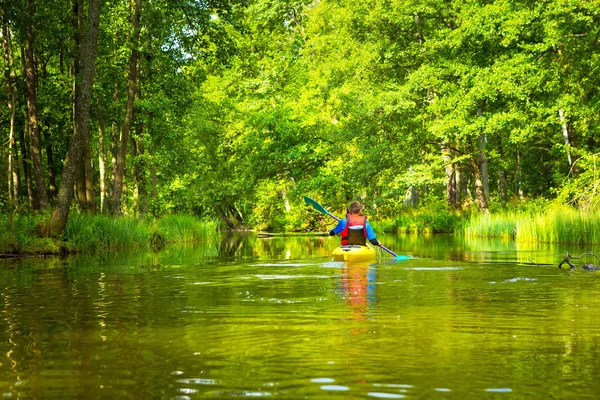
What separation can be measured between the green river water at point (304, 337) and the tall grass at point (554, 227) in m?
10.3

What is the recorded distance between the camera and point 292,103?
44.4 m

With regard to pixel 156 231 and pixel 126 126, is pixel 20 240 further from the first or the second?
pixel 156 231

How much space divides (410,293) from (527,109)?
21137 millimetres

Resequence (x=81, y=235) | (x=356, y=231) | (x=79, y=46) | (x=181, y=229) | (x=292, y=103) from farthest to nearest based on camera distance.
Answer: (x=292, y=103)
(x=181, y=229)
(x=79, y=46)
(x=81, y=235)
(x=356, y=231)

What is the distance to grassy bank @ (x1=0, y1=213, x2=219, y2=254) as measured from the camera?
61.4 ft

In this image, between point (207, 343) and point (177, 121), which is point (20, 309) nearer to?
point (207, 343)

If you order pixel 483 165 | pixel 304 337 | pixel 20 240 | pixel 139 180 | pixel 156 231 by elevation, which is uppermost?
pixel 483 165

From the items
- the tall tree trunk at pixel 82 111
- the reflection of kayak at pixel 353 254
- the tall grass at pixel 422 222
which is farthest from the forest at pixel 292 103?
the reflection of kayak at pixel 353 254

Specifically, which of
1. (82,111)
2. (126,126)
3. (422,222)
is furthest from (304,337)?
(422,222)

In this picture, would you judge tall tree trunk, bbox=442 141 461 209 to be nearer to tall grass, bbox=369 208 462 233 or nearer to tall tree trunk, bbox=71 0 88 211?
tall grass, bbox=369 208 462 233

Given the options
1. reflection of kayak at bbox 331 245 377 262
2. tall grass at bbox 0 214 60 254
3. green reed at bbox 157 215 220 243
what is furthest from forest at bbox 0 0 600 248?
reflection of kayak at bbox 331 245 377 262

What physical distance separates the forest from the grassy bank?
375 millimetres

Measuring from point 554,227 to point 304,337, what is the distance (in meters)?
18.6

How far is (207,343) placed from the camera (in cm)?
618
